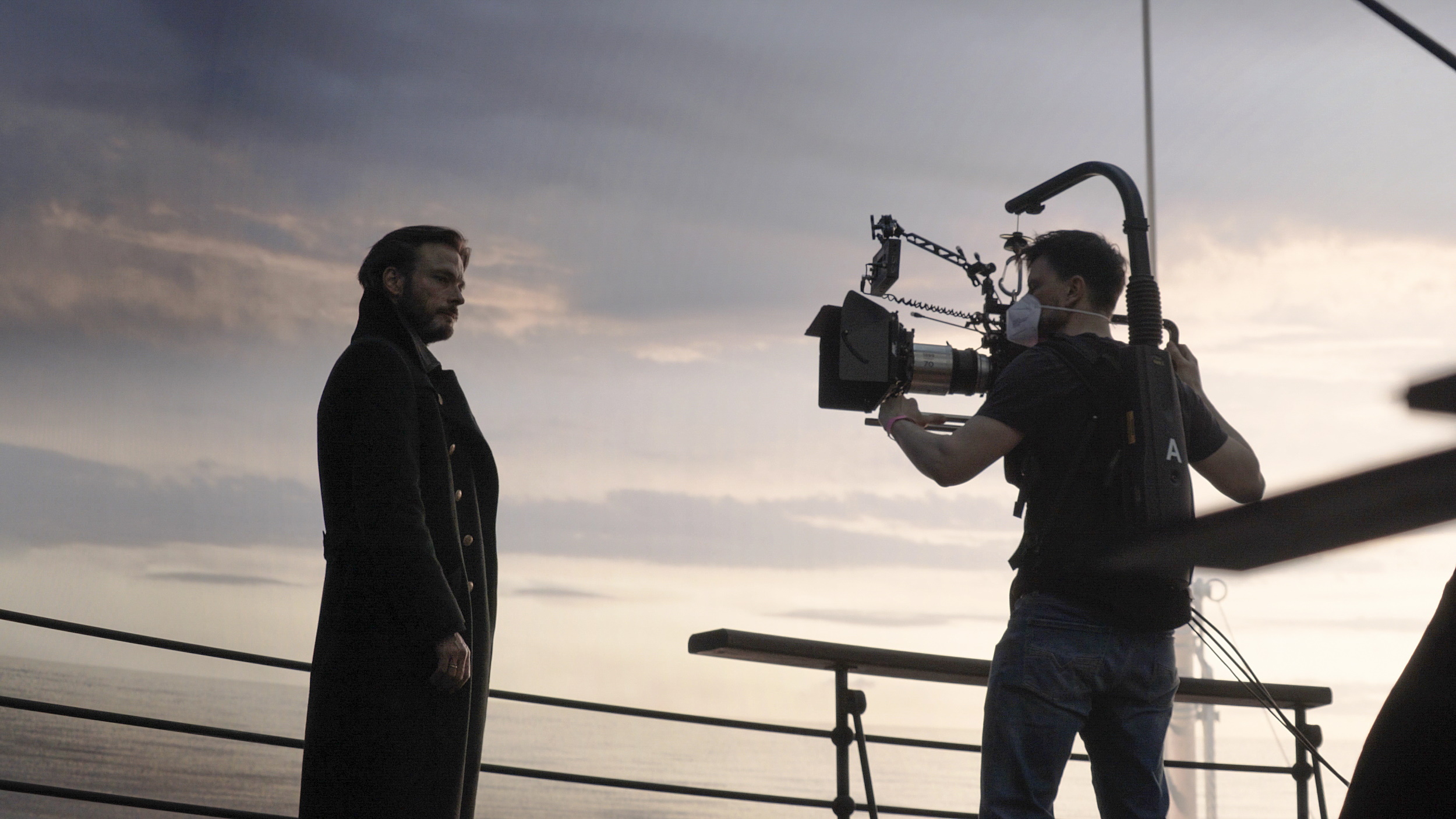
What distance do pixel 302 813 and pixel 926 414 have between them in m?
1.34

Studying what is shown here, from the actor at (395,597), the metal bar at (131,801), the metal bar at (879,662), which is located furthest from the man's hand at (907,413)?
the metal bar at (131,801)

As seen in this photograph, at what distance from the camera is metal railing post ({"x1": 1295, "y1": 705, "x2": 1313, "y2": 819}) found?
3.19 meters

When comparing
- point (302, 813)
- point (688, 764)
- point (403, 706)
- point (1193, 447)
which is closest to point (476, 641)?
point (403, 706)

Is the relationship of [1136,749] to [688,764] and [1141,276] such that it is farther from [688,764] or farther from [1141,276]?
[688,764]

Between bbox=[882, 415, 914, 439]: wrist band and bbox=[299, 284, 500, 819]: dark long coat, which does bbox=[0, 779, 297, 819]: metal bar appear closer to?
bbox=[299, 284, 500, 819]: dark long coat

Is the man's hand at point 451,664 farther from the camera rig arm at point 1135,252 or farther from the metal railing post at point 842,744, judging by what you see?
the camera rig arm at point 1135,252

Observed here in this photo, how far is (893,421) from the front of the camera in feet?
7.32

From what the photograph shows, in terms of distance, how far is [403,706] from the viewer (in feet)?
6.48

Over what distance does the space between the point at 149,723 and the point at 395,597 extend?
1.19 m

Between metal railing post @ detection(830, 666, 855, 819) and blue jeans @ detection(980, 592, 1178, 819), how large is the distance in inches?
28.2

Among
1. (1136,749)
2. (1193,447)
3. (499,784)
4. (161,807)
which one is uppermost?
(1193,447)

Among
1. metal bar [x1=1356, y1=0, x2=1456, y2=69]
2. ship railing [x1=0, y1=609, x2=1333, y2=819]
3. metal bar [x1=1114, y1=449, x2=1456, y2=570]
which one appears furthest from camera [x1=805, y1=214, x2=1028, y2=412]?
metal bar [x1=1114, y1=449, x2=1456, y2=570]

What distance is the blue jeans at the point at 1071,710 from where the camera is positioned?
1.86 metres

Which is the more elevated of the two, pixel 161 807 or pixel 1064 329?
pixel 1064 329
